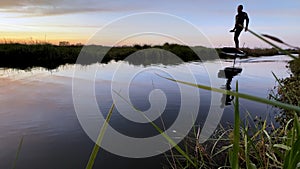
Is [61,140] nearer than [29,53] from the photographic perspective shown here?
Yes

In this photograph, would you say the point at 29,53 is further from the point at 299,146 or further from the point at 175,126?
the point at 299,146

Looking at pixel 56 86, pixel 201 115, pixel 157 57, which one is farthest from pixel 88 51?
pixel 201 115

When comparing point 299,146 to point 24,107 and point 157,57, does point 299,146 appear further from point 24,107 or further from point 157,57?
point 157,57

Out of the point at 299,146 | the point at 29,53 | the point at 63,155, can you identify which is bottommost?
the point at 63,155

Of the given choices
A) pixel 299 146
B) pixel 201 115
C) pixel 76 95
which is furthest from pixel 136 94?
pixel 299 146

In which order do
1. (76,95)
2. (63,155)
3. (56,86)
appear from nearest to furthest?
(63,155) → (76,95) → (56,86)

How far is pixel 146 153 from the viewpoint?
6.30ft

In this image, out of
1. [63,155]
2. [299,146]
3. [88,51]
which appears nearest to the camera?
[299,146]

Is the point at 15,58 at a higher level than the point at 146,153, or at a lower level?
higher

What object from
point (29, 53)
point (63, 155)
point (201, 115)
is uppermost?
point (29, 53)

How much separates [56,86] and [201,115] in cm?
Result: 252

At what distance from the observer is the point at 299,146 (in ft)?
1.19

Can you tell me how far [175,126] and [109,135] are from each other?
0.63m

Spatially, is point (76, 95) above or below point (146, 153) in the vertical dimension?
above
